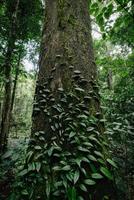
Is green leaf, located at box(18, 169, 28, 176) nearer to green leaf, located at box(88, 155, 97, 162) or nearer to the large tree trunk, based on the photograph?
the large tree trunk

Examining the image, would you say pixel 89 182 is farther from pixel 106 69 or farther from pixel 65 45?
pixel 106 69

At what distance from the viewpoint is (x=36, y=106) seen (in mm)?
2576

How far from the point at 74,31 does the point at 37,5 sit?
218 inches

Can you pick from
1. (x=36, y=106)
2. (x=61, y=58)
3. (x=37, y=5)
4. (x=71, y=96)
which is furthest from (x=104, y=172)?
(x=37, y=5)

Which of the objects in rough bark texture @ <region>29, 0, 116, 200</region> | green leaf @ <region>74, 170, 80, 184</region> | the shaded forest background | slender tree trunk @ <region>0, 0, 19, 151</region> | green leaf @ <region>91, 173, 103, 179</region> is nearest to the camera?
green leaf @ <region>74, 170, 80, 184</region>

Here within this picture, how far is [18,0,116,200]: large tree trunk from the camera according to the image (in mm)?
2068

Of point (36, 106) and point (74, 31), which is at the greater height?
point (74, 31)

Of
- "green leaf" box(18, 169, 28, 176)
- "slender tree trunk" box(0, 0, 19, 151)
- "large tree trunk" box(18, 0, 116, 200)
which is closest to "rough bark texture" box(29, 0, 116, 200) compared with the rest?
"large tree trunk" box(18, 0, 116, 200)

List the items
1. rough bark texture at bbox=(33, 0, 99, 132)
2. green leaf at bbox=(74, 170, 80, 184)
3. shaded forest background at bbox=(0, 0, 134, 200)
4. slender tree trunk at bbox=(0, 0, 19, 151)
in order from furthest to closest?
slender tree trunk at bbox=(0, 0, 19, 151), shaded forest background at bbox=(0, 0, 134, 200), rough bark texture at bbox=(33, 0, 99, 132), green leaf at bbox=(74, 170, 80, 184)

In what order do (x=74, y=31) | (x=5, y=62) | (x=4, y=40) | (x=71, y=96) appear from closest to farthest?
(x=71, y=96)
(x=74, y=31)
(x=5, y=62)
(x=4, y=40)

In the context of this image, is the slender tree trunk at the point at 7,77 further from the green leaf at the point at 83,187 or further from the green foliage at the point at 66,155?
the green leaf at the point at 83,187

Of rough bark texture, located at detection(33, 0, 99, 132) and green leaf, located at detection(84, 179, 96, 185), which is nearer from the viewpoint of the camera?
green leaf, located at detection(84, 179, 96, 185)

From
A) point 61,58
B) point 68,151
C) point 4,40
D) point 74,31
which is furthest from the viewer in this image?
point 4,40

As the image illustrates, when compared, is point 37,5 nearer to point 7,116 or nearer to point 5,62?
point 5,62
